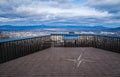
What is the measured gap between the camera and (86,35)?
9.88 metres

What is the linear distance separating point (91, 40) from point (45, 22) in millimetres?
13469

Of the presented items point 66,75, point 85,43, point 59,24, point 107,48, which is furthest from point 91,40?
point 59,24

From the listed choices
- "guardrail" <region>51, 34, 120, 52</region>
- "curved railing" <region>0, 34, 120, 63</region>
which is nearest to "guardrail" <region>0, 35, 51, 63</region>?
"curved railing" <region>0, 34, 120, 63</region>

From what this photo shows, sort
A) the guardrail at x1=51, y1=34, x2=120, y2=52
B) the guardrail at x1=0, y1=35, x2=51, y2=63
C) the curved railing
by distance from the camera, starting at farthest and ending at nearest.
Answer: the guardrail at x1=51, y1=34, x2=120, y2=52
the curved railing
the guardrail at x1=0, y1=35, x2=51, y2=63

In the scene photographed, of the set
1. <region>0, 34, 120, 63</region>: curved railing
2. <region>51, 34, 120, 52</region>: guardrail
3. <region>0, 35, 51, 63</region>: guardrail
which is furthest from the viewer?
<region>51, 34, 120, 52</region>: guardrail

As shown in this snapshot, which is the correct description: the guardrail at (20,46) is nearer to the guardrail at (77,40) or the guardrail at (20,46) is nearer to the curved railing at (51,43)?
the curved railing at (51,43)

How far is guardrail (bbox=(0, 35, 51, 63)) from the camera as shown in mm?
5309

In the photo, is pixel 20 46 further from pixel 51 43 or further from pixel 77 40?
pixel 77 40

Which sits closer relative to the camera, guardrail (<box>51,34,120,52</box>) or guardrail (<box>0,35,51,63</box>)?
guardrail (<box>0,35,51,63</box>)

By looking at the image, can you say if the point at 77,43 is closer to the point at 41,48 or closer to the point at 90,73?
the point at 41,48

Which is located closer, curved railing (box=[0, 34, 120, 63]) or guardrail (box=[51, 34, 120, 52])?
curved railing (box=[0, 34, 120, 63])

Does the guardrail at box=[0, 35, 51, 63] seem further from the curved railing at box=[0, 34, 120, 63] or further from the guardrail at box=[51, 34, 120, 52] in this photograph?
the guardrail at box=[51, 34, 120, 52]

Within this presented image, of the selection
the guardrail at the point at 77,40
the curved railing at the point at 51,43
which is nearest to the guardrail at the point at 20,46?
the curved railing at the point at 51,43

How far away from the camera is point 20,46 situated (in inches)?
254
